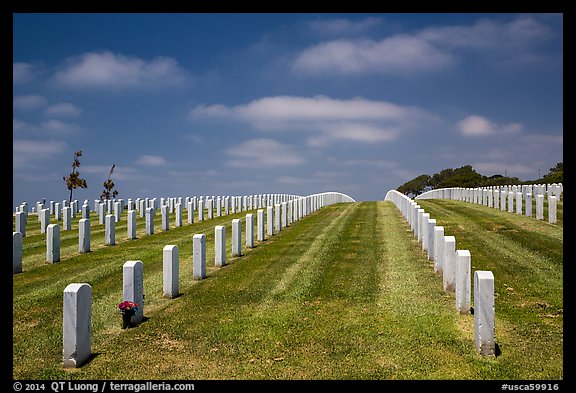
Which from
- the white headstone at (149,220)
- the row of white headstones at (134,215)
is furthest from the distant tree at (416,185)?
the white headstone at (149,220)

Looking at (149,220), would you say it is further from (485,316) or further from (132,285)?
(485,316)

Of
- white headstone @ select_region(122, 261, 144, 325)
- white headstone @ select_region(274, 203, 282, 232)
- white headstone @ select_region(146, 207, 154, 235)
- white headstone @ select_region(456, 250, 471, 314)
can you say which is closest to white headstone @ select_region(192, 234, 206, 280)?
white headstone @ select_region(122, 261, 144, 325)

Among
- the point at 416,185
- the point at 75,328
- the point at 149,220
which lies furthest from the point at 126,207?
the point at 416,185

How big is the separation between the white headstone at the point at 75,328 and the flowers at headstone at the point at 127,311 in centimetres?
149

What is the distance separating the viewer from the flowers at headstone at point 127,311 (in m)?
10.2

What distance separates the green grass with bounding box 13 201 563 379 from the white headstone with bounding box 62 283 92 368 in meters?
0.22

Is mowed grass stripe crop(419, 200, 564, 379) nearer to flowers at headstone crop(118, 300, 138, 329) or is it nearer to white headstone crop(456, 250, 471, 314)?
white headstone crop(456, 250, 471, 314)

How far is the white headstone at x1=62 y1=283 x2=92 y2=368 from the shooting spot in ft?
27.4

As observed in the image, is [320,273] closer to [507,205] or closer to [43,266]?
[43,266]

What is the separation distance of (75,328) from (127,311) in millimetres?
1849

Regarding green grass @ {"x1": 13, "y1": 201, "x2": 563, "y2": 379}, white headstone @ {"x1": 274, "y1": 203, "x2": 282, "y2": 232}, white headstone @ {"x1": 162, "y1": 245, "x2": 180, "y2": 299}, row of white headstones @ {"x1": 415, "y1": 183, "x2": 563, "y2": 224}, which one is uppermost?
row of white headstones @ {"x1": 415, "y1": 183, "x2": 563, "y2": 224}

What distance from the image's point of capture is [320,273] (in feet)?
49.4
